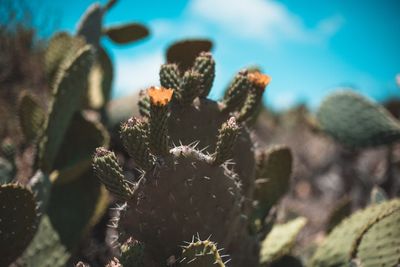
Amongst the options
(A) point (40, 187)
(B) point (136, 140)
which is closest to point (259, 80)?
(B) point (136, 140)

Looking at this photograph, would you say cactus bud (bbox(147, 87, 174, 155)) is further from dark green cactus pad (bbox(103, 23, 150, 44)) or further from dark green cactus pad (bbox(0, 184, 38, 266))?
dark green cactus pad (bbox(103, 23, 150, 44))

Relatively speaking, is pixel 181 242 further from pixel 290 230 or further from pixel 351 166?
pixel 351 166

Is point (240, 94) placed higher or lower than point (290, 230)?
higher

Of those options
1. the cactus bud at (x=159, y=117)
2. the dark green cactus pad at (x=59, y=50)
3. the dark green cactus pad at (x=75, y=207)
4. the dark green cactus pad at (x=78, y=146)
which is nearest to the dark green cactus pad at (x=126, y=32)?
the dark green cactus pad at (x=59, y=50)

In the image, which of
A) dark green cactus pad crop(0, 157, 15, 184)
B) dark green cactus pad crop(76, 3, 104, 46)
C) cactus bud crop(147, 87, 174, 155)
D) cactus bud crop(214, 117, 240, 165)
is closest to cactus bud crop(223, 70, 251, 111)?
cactus bud crop(214, 117, 240, 165)

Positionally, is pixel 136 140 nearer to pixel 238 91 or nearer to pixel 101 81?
pixel 238 91

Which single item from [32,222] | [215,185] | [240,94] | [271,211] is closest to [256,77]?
[240,94]

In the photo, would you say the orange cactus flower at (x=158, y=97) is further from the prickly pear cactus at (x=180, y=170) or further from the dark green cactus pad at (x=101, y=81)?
the dark green cactus pad at (x=101, y=81)
